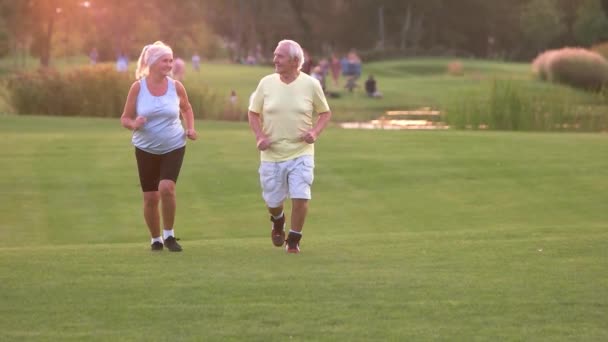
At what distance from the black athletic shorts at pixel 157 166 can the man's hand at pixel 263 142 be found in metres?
0.66

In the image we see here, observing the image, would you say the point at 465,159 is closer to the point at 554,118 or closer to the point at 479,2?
the point at 554,118

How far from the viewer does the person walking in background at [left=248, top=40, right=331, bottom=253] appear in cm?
966

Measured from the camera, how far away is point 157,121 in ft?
32.0

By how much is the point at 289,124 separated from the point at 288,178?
460mm

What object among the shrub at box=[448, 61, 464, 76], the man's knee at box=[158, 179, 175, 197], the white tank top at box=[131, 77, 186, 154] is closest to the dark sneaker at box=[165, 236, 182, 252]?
the man's knee at box=[158, 179, 175, 197]

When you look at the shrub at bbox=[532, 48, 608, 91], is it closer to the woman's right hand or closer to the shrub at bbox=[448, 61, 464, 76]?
the shrub at bbox=[448, 61, 464, 76]

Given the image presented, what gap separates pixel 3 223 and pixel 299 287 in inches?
323

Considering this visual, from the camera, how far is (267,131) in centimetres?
977

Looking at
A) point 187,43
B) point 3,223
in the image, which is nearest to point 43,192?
point 3,223

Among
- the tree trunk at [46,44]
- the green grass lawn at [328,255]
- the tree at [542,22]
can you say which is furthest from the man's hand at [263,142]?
the tree at [542,22]

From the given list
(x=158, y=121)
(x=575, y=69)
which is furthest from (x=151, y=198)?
(x=575, y=69)

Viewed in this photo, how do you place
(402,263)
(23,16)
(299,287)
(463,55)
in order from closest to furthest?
(299,287) < (402,263) < (23,16) < (463,55)

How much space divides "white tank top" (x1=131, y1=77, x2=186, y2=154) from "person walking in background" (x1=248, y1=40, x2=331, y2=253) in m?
0.64

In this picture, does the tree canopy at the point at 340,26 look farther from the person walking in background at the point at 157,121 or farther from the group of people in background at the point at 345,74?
the person walking in background at the point at 157,121
